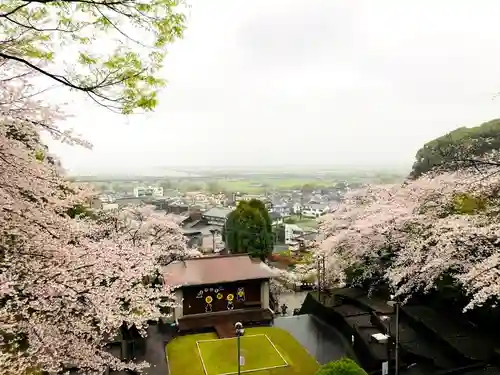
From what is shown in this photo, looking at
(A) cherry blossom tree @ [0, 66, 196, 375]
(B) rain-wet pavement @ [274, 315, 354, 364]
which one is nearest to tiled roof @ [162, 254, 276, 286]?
(B) rain-wet pavement @ [274, 315, 354, 364]

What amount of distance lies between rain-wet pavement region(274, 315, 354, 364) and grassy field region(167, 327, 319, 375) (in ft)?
1.56

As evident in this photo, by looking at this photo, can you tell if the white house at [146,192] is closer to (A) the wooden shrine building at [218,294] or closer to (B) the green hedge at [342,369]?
(A) the wooden shrine building at [218,294]

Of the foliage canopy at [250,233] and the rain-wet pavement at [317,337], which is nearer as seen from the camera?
the rain-wet pavement at [317,337]

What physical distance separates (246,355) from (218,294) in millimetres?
5304

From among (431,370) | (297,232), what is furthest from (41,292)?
(297,232)

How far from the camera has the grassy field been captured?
1502cm

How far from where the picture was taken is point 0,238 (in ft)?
22.0

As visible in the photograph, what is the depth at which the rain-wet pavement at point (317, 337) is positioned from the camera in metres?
16.2

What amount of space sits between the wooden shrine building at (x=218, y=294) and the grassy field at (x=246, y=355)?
151cm

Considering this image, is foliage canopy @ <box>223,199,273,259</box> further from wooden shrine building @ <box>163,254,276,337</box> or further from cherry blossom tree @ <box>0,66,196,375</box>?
cherry blossom tree @ <box>0,66,196,375</box>

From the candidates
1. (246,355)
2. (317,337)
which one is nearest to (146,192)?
(317,337)

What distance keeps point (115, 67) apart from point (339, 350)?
50.5 ft

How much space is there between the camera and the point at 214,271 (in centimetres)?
2189

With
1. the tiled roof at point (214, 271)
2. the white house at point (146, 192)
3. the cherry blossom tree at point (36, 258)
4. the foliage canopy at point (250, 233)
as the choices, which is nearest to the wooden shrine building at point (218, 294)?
the tiled roof at point (214, 271)
